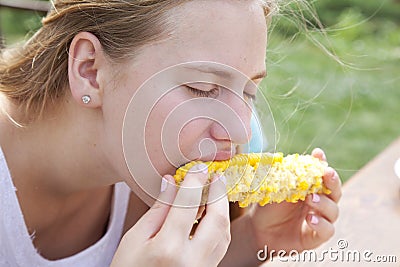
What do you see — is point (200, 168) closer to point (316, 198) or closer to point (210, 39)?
point (210, 39)

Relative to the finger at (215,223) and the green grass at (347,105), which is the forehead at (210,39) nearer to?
the finger at (215,223)

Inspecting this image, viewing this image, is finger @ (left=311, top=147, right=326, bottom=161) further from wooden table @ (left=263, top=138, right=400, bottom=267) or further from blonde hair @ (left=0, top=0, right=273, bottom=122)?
blonde hair @ (left=0, top=0, right=273, bottom=122)

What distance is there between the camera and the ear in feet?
5.05

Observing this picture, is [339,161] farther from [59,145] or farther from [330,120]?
[59,145]

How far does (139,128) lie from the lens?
58.4 inches

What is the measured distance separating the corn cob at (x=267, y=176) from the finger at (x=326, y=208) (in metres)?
0.02

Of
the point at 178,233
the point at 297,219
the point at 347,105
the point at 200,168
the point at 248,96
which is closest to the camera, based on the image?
Answer: the point at 178,233

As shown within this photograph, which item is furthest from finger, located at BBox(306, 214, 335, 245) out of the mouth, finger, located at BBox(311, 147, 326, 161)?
the mouth

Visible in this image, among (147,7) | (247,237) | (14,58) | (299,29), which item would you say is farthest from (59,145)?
(299,29)

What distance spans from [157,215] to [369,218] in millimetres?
647

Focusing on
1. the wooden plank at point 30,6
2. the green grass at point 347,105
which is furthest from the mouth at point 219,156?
the wooden plank at point 30,6

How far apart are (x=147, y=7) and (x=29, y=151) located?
53 cm

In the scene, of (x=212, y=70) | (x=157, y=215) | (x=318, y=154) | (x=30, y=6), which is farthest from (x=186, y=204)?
(x=30, y=6)

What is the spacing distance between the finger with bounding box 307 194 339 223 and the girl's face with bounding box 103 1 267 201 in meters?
0.37
